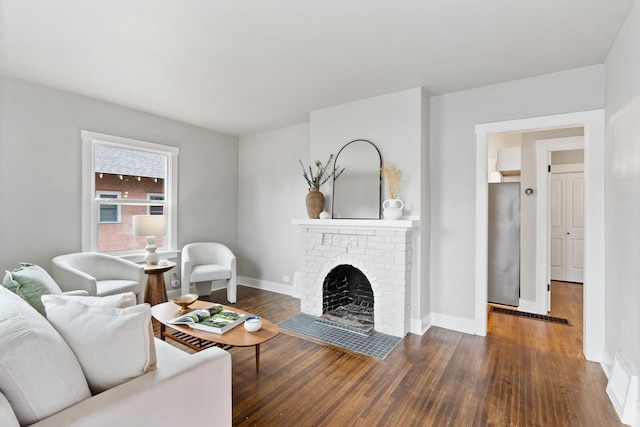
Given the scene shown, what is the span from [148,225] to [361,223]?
102 inches

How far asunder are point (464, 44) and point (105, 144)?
406 cm

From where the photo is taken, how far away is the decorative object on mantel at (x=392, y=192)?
3.17m

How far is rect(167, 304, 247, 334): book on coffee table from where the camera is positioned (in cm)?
224

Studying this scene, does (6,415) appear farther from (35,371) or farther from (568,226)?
(568,226)

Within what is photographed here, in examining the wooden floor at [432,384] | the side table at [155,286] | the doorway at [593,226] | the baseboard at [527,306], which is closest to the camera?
the wooden floor at [432,384]

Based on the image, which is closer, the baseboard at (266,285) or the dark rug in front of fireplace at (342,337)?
the dark rug in front of fireplace at (342,337)

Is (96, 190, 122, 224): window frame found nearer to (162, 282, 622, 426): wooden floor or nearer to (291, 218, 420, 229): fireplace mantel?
(291, 218, 420, 229): fireplace mantel

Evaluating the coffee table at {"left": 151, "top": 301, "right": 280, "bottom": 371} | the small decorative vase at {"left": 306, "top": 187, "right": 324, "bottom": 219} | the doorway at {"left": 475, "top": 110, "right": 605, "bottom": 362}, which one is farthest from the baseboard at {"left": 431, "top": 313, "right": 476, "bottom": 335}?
the coffee table at {"left": 151, "top": 301, "right": 280, "bottom": 371}

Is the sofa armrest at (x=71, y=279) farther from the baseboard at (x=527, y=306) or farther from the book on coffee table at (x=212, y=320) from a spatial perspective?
the baseboard at (x=527, y=306)

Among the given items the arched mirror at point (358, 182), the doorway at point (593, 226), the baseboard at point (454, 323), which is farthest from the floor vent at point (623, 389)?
the arched mirror at point (358, 182)

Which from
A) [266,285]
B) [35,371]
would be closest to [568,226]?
[266,285]

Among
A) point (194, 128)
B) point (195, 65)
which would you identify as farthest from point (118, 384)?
point (194, 128)

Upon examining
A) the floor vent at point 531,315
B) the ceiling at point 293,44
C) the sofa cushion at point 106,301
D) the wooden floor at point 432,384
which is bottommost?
the wooden floor at point 432,384

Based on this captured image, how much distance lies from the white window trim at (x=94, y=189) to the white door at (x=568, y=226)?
21.9ft
